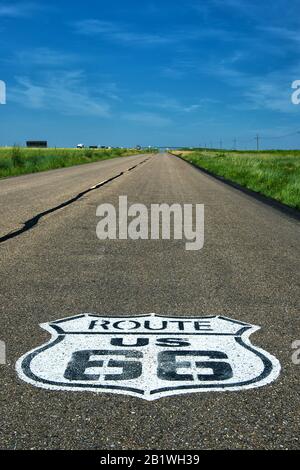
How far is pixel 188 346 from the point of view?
361 centimetres

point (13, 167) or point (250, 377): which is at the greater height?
point (13, 167)

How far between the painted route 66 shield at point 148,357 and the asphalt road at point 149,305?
0.09 metres

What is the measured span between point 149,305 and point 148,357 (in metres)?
1.22

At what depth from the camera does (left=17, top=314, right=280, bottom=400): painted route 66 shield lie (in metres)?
3.02

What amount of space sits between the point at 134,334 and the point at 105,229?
17.5 ft

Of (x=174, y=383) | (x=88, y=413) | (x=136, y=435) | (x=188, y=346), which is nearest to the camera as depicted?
(x=136, y=435)

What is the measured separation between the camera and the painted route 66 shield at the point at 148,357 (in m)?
3.02

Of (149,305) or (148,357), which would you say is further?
(149,305)

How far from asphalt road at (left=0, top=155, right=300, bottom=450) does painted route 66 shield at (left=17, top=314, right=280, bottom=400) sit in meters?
0.09

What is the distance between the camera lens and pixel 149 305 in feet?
15.1

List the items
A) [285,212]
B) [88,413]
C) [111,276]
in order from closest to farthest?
[88,413] → [111,276] → [285,212]

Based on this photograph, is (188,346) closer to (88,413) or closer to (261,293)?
(88,413)

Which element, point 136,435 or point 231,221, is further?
point 231,221

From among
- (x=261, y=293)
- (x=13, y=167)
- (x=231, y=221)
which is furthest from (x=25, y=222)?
(x=13, y=167)
